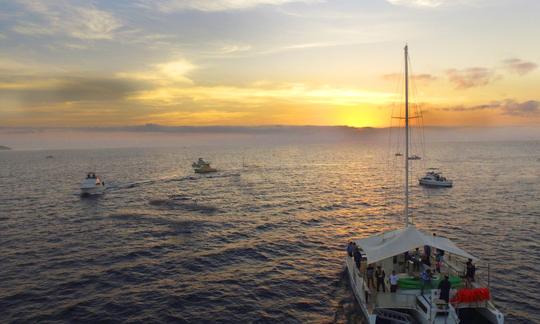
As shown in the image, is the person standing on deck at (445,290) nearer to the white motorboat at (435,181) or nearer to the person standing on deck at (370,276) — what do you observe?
the person standing on deck at (370,276)

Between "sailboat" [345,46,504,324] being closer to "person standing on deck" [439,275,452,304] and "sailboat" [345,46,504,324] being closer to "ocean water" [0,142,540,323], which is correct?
"person standing on deck" [439,275,452,304]

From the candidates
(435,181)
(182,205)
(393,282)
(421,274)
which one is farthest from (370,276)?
(435,181)

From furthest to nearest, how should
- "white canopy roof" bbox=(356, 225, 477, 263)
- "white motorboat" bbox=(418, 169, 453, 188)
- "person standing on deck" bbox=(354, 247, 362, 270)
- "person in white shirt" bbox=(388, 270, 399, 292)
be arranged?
1. "white motorboat" bbox=(418, 169, 453, 188)
2. "person standing on deck" bbox=(354, 247, 362, 270)
3. "white canopy roof" bbox=(356, 225, 477, 263)
4. "person in white shirt" bbox=(388, 270, 399, 292)

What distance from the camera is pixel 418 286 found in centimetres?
2161

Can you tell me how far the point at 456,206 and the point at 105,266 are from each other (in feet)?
184

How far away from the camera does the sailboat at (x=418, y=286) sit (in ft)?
65.5

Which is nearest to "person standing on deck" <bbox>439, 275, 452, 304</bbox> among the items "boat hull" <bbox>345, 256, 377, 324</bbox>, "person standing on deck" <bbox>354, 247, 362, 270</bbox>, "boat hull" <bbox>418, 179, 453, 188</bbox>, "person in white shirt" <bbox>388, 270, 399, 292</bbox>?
"person in white shirt" <bbox>388, 270, 399, 292</bbox>

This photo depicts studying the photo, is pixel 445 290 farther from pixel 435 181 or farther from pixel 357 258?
pixel 435 181

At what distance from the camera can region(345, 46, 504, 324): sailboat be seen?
1995 centimetres

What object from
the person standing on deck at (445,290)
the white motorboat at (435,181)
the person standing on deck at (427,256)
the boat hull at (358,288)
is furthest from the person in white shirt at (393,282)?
the white motorboat at (435,181)

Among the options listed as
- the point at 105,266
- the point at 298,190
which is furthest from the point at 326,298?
the point at 298,190

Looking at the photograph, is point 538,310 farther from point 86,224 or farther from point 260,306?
point 86,224

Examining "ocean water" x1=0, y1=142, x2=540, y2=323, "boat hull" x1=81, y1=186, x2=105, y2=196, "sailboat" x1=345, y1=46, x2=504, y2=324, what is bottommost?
"ocean water" x1=0, y1=142, x2=540, y2=323

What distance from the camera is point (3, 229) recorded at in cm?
4628
